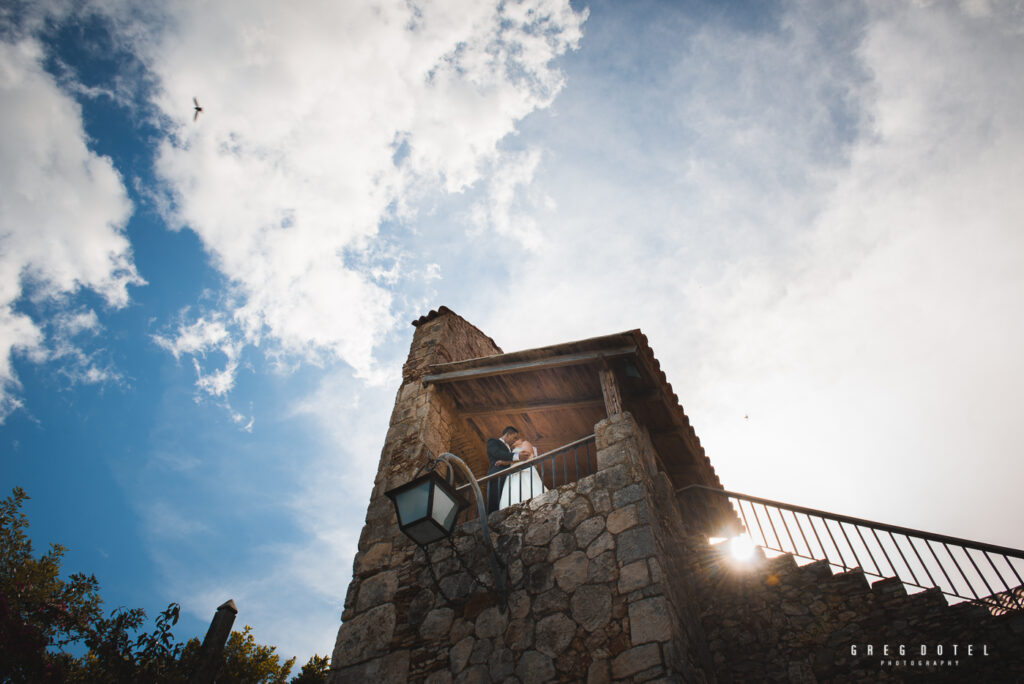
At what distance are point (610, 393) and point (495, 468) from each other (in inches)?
65.6

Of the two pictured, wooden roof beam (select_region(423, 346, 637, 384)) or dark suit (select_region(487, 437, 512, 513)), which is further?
wooden roof beam (select_region(423, 346, 637, 384))

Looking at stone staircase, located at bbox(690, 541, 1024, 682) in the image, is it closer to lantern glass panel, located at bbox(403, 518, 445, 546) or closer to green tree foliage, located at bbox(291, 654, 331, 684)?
lantern glass panel, located at bbox(403, 518, 445, 546)

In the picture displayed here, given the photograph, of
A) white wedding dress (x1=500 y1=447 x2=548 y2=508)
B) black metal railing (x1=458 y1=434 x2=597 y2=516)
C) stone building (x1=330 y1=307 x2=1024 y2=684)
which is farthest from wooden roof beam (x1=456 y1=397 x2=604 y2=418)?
white wedding dress (x1=500 y1=447 x2=548 y2=508)

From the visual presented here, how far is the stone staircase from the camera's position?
12.4 ft

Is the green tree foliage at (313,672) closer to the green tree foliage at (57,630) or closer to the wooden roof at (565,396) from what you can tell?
the green tree foliage at (57,630)

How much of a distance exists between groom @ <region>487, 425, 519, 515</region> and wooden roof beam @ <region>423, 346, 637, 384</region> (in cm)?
79

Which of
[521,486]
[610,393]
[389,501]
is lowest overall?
[521,486]

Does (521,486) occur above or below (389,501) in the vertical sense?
below

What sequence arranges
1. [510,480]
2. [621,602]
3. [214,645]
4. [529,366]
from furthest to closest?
[529,366] < [510,480] < [621,602] < [214,645]

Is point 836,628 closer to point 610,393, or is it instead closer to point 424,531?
point 610,393

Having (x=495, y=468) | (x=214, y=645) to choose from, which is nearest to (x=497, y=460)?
(x=495, y=468)

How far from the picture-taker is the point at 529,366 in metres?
6.50

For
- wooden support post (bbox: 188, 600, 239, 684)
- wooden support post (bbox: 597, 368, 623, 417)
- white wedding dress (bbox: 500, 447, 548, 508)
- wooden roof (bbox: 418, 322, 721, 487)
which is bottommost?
wooden support post (bbox: 188, 600, 239, 684)

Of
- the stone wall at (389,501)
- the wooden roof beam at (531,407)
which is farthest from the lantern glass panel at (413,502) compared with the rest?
the wooden roof beam at (531,407)
